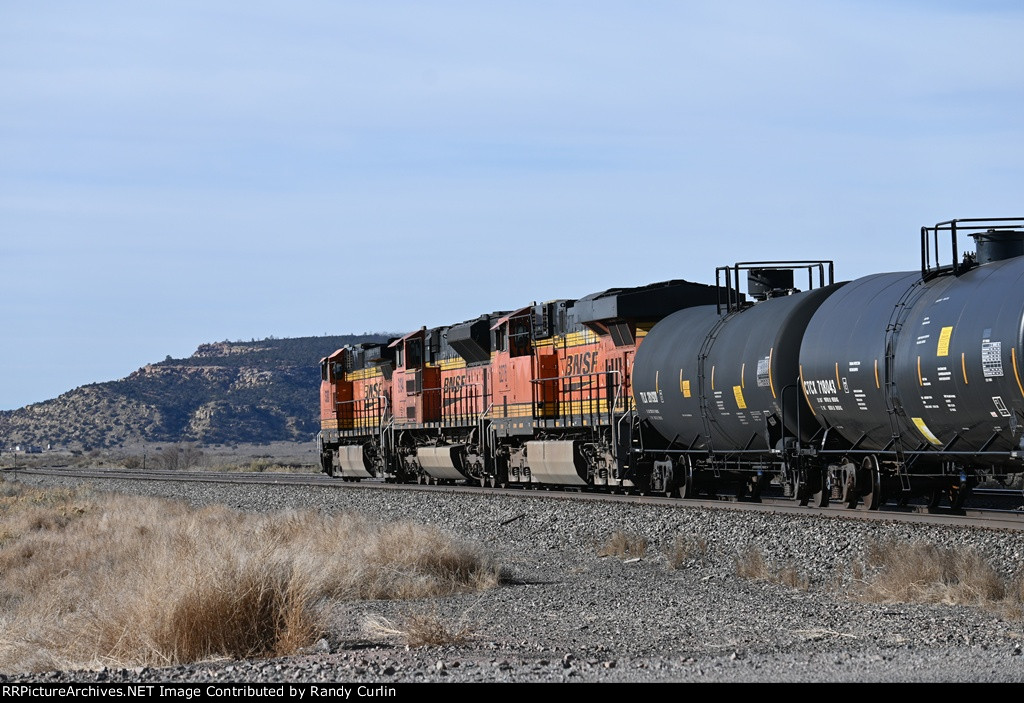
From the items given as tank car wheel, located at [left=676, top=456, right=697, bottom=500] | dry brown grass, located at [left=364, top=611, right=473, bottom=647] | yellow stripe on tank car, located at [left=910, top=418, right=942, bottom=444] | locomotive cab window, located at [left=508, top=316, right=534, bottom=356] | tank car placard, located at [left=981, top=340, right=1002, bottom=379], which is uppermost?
locomotive cab window, located at [left=508, top=316, right=534, bottom=356]

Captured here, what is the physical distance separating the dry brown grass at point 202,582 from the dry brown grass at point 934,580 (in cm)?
476

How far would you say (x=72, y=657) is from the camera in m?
11.2

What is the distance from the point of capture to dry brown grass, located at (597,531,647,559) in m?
19.0

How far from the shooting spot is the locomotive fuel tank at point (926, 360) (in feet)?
50.6

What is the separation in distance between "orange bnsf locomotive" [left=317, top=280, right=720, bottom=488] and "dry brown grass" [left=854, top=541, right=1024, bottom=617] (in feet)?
31.0

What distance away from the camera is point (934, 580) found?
14000 millimetres

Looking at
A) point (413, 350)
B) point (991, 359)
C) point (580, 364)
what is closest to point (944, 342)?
point (991, 359)

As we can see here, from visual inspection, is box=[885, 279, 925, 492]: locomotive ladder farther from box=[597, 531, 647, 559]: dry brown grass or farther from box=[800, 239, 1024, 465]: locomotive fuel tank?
box=[597, 531, 647, 559]: dry brown grass

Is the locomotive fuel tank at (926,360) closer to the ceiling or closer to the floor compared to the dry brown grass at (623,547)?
closer to the ceiling

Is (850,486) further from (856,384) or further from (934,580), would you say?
(934,580)

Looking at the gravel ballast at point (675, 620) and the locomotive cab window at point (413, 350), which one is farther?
the locomotive cab window at point (413, 350)

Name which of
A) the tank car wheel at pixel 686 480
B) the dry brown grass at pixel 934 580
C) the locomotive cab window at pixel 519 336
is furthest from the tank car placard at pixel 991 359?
the locomotive cab window at pixel 519 336

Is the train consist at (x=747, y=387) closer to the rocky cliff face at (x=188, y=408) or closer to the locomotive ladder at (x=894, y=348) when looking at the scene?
the locomotive ladder at (x=894, y=348)

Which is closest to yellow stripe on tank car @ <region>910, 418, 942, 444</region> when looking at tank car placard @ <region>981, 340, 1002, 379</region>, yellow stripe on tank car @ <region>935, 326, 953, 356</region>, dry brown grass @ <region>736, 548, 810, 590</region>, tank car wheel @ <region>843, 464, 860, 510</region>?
yellow stripe on tank car @ <region>935, 326, 953, 356</region>
